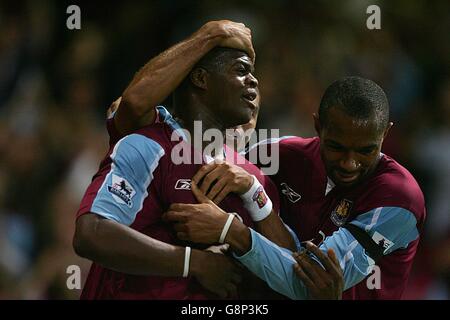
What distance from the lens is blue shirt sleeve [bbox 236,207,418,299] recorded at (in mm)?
3014

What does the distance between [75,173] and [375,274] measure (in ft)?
8.47

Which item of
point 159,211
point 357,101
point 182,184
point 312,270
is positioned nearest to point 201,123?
point 182,184

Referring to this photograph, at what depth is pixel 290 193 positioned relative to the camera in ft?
11.2

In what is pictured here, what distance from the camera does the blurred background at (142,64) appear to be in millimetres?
5336

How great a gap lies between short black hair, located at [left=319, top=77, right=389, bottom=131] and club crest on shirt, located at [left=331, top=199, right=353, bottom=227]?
33cm

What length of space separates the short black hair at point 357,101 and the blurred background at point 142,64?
7.29 ft

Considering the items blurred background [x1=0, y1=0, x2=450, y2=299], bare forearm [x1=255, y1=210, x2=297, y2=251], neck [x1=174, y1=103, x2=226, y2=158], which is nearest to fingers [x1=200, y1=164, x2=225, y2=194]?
neck [x1=174, y1=103, x2=226, y2=158]

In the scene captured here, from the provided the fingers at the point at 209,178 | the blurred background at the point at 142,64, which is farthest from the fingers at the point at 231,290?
the blurred background at the point at 142,64

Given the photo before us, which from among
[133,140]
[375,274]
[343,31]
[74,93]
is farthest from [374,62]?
[133,140]

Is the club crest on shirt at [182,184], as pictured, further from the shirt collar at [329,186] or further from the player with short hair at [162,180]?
the shirt collar at [329,186]

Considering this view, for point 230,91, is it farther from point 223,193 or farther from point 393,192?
point 393,192

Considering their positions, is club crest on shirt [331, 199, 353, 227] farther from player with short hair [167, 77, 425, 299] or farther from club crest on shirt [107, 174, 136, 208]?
club crest on shirt [107, 174, 136, 208]
